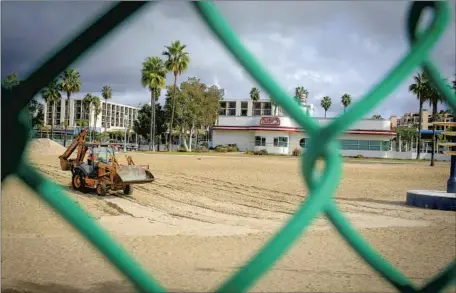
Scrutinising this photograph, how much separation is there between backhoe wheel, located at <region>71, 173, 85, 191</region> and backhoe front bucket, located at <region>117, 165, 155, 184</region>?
1.50 m

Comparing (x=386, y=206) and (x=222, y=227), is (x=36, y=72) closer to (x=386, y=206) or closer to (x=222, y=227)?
(x=222, y=227)

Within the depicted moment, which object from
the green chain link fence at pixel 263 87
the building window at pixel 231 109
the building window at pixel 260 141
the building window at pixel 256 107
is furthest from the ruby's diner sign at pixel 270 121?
the green chain link fence at pixel 263 87

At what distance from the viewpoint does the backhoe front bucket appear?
12016 millimetres

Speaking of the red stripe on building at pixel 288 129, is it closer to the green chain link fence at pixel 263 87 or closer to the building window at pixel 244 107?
Result: the building window at pixel 244 107

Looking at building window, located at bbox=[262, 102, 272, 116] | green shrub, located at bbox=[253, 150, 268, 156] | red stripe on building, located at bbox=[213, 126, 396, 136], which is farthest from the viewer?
Result: building window, located at bbox=[262, 102, 272, 116]

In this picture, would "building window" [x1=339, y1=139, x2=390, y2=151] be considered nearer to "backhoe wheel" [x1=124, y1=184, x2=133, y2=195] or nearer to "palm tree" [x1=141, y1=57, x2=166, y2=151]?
"palm tree" [x1=141, y1=57, x2=166, y2=151]

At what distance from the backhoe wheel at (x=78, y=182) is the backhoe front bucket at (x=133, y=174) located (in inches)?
58.9

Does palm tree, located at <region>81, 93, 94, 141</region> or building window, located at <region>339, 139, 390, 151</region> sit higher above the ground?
palm tree, located at <region>81, 93, 94, 141</region>

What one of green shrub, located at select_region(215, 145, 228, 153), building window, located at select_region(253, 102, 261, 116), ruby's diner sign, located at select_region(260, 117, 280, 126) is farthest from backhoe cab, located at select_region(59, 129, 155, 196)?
building window, located at select_region(253, 102, 261, 116)

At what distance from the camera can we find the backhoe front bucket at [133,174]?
1202cm

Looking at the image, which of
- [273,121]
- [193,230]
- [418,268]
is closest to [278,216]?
[193,230]

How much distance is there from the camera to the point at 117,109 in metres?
95.2

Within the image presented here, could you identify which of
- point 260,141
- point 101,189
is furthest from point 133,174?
point 260,141

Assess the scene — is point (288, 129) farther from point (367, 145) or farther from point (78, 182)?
point (78, 182)
